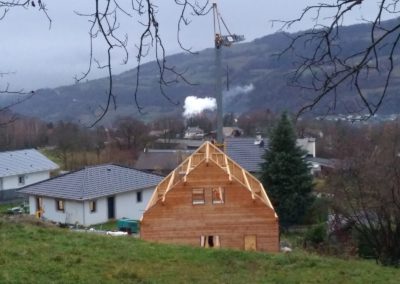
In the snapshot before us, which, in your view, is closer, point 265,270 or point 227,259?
point 265,270

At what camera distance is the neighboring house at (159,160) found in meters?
42.9

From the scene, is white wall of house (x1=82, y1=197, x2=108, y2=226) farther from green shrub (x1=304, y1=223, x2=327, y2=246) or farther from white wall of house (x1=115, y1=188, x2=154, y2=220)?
green shrub (x1=304, y1=223, x2=327, y2=246)

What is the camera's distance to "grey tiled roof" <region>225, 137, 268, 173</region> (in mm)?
34875

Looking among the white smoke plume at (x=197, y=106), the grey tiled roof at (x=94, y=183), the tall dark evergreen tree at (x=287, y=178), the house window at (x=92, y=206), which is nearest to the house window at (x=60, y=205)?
the grey tiled roof at (x=94, y=183)

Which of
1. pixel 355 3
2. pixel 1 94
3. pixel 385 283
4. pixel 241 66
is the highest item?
pixel 241 66

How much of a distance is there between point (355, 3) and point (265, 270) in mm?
5296

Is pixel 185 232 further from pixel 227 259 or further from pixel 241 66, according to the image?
pixel 241 66

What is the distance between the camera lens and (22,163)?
40719mm

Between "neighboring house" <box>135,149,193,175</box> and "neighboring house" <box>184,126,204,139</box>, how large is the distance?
12229mm

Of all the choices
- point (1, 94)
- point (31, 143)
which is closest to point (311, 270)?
point (1, 94)

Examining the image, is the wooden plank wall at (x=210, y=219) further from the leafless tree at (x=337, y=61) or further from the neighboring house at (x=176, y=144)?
the neighboring house at (x=176, y=144)

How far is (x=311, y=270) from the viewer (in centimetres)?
806

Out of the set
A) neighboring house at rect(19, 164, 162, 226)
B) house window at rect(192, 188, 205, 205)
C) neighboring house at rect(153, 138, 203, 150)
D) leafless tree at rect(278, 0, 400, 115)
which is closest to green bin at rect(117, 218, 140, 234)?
neighboring house at rect(19, 164, 162, 226)

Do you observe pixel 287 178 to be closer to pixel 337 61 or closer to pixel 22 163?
pixel 22 163
